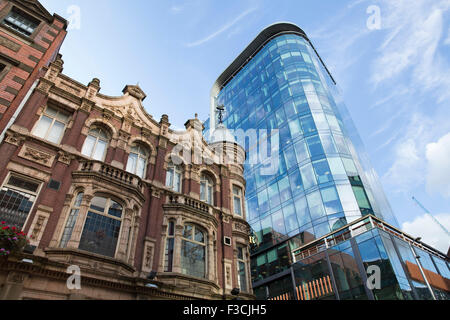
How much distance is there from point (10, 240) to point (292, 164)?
1164 inches

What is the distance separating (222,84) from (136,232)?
5401 cm

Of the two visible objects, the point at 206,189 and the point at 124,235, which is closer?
the point at 124,235

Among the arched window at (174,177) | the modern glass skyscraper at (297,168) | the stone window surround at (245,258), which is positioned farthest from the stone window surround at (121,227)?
the modern glass skyscraper at (297,168)

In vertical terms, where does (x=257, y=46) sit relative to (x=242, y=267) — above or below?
above

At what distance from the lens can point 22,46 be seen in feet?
59.5

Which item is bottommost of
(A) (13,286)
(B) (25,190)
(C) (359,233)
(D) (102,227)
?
(A) (13,286)

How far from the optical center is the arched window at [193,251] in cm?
1631

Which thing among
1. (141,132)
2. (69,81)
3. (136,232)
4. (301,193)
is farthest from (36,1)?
(301,193)

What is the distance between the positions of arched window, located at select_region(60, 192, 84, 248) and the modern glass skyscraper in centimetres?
2172

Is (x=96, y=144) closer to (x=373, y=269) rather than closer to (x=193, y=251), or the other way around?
(x=193, y=251)

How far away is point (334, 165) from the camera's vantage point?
106ft

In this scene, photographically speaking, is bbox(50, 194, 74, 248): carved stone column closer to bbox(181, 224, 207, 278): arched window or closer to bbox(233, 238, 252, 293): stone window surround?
bbox(181, 224, 207, 278): arched window

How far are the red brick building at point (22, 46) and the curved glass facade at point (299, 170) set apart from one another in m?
26.1

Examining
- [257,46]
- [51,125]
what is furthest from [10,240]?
[257,46]
